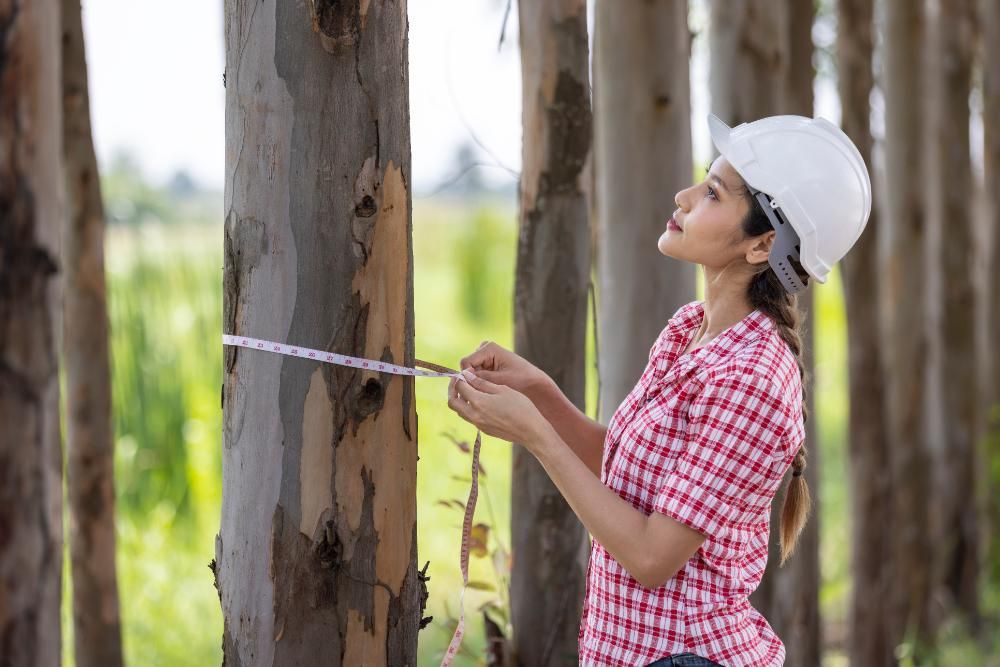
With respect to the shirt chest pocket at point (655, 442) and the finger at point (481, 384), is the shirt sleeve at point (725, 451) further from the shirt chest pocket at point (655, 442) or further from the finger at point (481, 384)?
the finger at point (481, 384)

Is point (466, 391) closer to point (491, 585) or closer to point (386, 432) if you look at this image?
point (386, 432)

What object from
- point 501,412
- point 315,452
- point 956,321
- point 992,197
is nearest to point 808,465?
point 501,412

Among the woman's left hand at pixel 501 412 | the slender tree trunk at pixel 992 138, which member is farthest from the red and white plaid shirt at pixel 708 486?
the slender tree trunk at pixel 992 138

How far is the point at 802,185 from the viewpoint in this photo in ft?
7.48

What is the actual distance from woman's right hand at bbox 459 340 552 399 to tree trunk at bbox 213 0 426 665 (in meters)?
0.38

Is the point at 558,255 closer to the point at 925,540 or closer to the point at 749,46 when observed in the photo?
the point at 749,46

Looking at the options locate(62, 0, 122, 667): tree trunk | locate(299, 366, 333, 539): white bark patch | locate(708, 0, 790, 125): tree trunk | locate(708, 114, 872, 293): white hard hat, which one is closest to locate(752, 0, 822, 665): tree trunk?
locate(708, 0, 790, 125): tree trunk

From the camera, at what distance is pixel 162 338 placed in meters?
7.81

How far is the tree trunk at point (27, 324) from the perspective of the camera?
2.16m

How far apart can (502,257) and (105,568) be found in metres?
9.03

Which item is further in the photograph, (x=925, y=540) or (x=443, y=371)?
(x=925, y=540)

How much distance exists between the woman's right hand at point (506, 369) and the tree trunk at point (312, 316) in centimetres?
38

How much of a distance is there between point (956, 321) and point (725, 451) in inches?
250

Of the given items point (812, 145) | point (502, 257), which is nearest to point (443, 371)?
point (812, 145)
